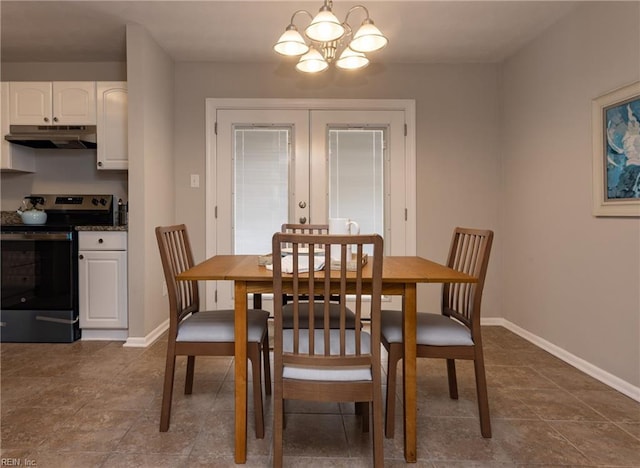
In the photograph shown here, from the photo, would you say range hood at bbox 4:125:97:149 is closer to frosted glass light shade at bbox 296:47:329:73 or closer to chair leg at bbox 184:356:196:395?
frosted glass light shade at bbox 296:47:329:73

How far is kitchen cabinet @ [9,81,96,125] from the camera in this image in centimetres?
308

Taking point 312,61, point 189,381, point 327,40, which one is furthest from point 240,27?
point 189,381

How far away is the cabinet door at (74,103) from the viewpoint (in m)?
3.07

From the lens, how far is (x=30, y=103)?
10.1ft

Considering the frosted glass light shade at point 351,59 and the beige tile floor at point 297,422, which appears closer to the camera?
the beige tile floor at point 297,422

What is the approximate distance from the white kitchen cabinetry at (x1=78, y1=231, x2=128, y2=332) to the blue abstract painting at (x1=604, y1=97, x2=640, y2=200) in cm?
337

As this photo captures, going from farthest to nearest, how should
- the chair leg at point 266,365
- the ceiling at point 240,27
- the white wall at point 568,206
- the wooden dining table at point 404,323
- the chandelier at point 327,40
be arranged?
the ceiling at point 240,27
the white wall at point 568,206
the chair leg at point 266,365
the chandelier at point 327,40
the wooden dining table at point 404,323

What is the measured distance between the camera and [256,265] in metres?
1.75

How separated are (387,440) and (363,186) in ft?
7.54

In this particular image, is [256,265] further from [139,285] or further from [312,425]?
[139,285]

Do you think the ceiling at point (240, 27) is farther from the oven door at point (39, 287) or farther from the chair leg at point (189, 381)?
the chair leg at point (189, 381)

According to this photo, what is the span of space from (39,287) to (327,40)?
9.44 feet

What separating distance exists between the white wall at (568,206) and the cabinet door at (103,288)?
328cm

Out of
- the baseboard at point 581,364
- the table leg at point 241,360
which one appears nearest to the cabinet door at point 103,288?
the table leg at point 241,360
